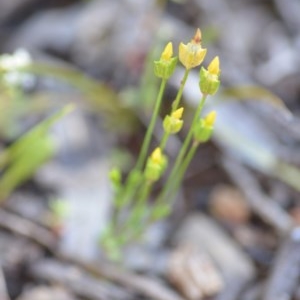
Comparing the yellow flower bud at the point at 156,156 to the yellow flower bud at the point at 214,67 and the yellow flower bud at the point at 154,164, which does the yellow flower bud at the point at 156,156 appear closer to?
the yellow flower bud at the point at 154,164

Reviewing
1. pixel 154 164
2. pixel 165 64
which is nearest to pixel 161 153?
pixel 154 164

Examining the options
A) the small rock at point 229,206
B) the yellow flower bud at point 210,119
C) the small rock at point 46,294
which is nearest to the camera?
the yellow flower bud at point 210,119

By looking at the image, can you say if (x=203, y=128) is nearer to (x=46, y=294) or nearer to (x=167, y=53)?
(x=167, y=53)

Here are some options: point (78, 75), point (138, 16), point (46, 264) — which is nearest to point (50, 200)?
point (46, 264)

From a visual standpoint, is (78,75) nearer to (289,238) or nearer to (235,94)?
(235,94)

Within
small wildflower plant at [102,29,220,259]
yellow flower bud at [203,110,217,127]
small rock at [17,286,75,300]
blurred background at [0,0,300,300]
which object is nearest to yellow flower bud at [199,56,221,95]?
small wildflower plant at [102,29,220,259]

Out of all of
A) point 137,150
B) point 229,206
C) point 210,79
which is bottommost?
point 210,79

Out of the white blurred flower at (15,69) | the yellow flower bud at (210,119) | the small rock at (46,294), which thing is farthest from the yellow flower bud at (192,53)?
the small rock at (46,294)
